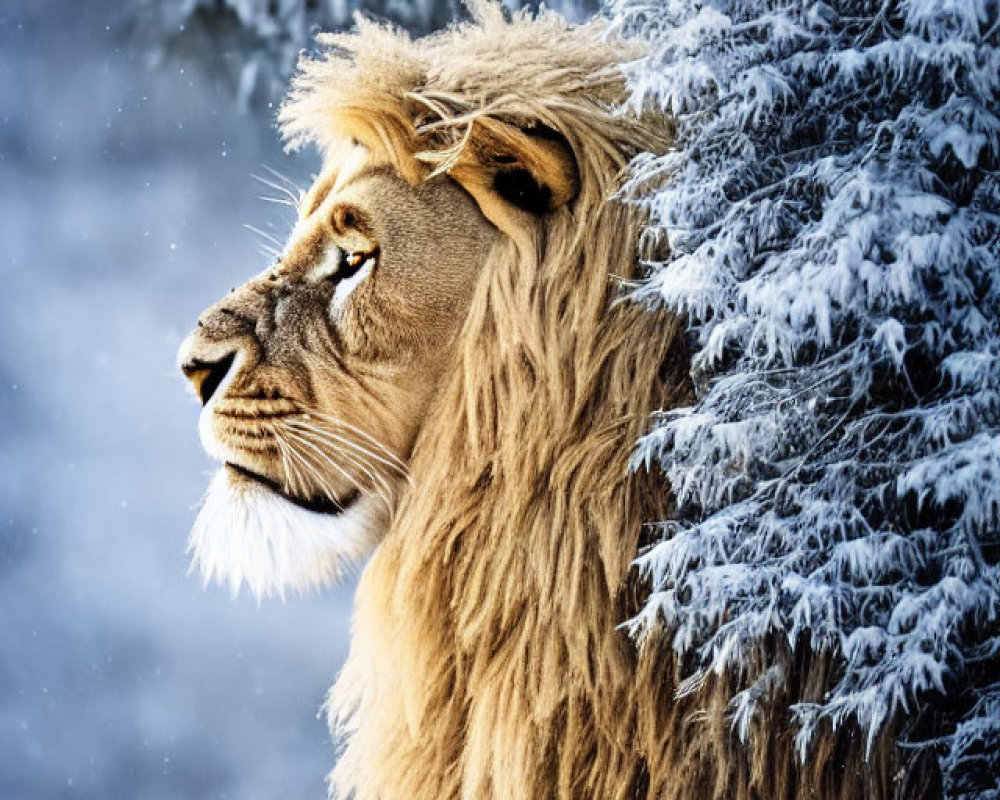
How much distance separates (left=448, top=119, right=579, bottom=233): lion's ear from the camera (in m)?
1.73

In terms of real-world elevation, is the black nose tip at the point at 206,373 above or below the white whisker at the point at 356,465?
above

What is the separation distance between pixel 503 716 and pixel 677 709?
240 millimetres

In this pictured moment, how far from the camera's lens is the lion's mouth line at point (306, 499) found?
183cm

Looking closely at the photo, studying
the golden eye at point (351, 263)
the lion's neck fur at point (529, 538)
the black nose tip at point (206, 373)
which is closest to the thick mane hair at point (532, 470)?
the lion's neck fur at point (529, 538)

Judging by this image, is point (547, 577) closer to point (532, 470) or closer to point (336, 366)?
point (532, 470)

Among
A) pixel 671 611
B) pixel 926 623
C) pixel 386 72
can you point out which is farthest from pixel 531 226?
pixel 926 623

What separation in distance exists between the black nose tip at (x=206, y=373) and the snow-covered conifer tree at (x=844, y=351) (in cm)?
66

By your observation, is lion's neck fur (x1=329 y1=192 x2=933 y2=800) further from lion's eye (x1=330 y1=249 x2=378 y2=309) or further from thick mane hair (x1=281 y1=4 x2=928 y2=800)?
lion's eye (x1=330 y1=249 x2=378 y2=309)

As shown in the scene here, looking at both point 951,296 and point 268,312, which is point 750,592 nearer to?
point 951,296

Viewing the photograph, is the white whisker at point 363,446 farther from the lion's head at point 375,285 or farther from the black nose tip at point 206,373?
the black nose tip at point 206,373

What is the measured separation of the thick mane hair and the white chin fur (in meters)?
0.05

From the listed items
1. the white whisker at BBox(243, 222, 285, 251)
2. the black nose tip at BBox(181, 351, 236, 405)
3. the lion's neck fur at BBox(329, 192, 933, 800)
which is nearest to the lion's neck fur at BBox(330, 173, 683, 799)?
the lion's neck fur at BBox(329, 192, 933, 800)

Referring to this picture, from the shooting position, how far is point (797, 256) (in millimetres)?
1356

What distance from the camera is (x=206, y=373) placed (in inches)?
72.4
